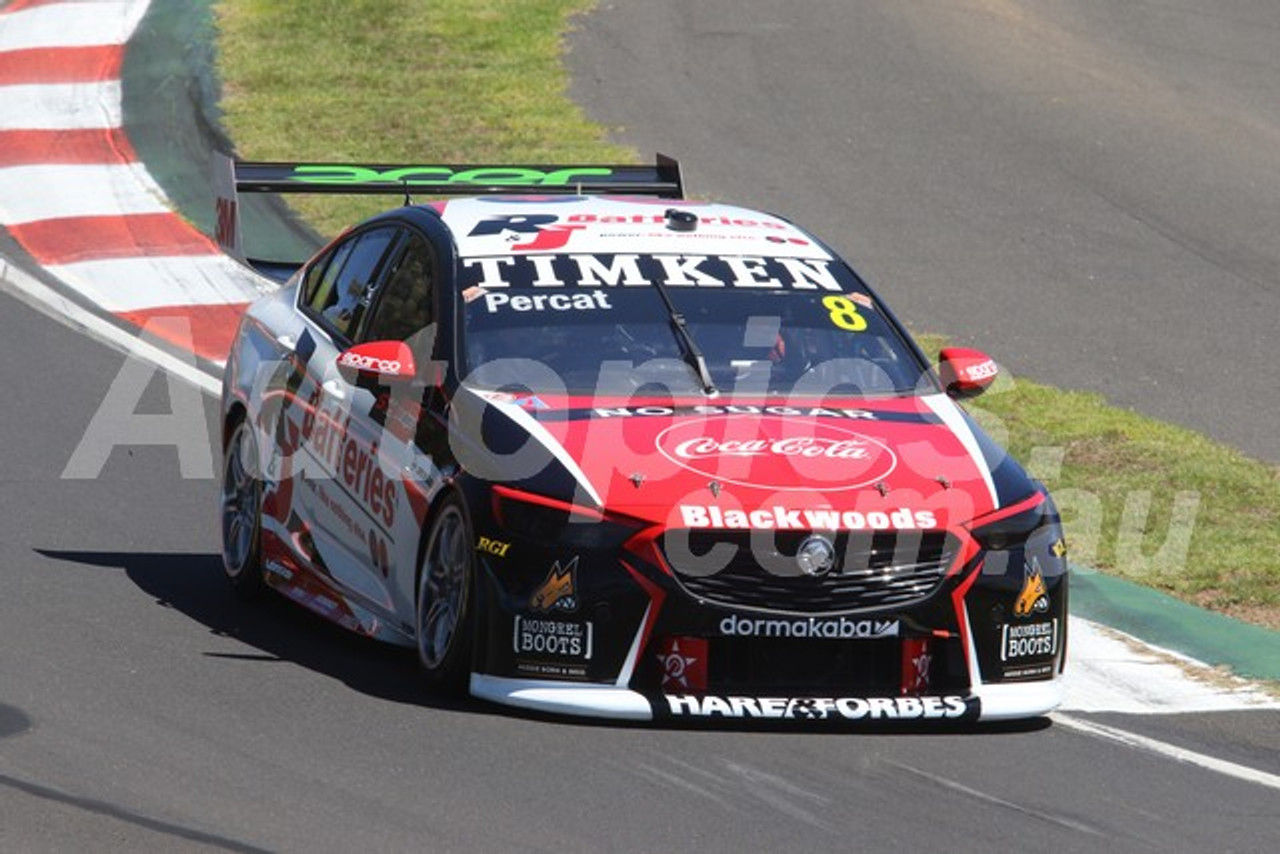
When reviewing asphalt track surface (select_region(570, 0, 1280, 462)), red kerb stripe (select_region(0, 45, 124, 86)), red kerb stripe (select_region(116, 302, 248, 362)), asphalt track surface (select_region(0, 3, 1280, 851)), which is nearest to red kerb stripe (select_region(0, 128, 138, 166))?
red kerb stripe (select_region(0, 45, 124, 86))

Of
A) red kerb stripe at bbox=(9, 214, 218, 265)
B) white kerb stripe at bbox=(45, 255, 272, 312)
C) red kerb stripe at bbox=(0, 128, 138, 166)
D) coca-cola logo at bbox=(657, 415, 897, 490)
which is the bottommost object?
red kerb stripe at bbox=(0, 128, 138, 166)

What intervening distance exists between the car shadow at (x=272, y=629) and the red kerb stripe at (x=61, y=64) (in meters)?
9.77

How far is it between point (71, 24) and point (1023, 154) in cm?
767

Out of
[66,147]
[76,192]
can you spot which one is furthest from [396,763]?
[66,147]

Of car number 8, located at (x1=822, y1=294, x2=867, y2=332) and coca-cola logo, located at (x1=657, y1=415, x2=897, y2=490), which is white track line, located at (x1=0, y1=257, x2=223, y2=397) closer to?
car number 8, located at (x1=822, y1=294, x2=867, y2=332)

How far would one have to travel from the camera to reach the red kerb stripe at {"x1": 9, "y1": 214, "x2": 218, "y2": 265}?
14727 mm

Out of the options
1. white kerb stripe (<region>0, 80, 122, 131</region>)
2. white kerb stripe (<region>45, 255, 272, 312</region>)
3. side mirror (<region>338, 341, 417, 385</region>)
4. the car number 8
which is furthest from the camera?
white kerb stripe (<region>0, 80, 122, 131</region>)

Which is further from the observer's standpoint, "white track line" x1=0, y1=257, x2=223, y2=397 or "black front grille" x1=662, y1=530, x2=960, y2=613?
"white track line" x1=0, y1=257, x2=223, y2=397

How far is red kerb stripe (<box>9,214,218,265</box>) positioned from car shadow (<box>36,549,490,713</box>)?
5486 mm

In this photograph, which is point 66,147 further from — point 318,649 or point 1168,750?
point 1168,750

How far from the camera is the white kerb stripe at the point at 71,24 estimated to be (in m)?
19.6

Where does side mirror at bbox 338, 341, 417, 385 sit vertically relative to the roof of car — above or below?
below

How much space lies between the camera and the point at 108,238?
1502cm

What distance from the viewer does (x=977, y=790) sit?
22.3 ft
